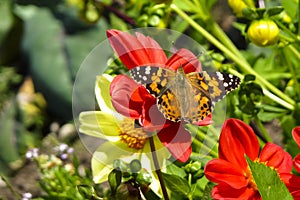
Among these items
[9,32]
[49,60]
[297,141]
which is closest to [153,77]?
[297,141]

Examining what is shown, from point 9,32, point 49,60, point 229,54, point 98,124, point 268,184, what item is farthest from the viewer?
point 9,32

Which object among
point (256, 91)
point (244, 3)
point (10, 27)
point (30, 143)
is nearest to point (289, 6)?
point (244, 3)

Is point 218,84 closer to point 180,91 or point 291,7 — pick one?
point 180,91

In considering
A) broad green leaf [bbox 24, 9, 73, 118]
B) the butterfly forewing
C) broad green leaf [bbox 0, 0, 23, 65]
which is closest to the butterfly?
the butterfly forewing

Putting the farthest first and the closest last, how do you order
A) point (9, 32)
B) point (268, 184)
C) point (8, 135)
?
point (9, 32) < point (8, 135) < point (268, 184)

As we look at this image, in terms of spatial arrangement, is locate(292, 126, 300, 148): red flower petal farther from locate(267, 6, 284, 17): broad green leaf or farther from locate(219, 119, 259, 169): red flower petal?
locate(267, 6, 284, 17): broad green leaf

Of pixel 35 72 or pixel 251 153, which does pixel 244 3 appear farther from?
pixel 35 72
